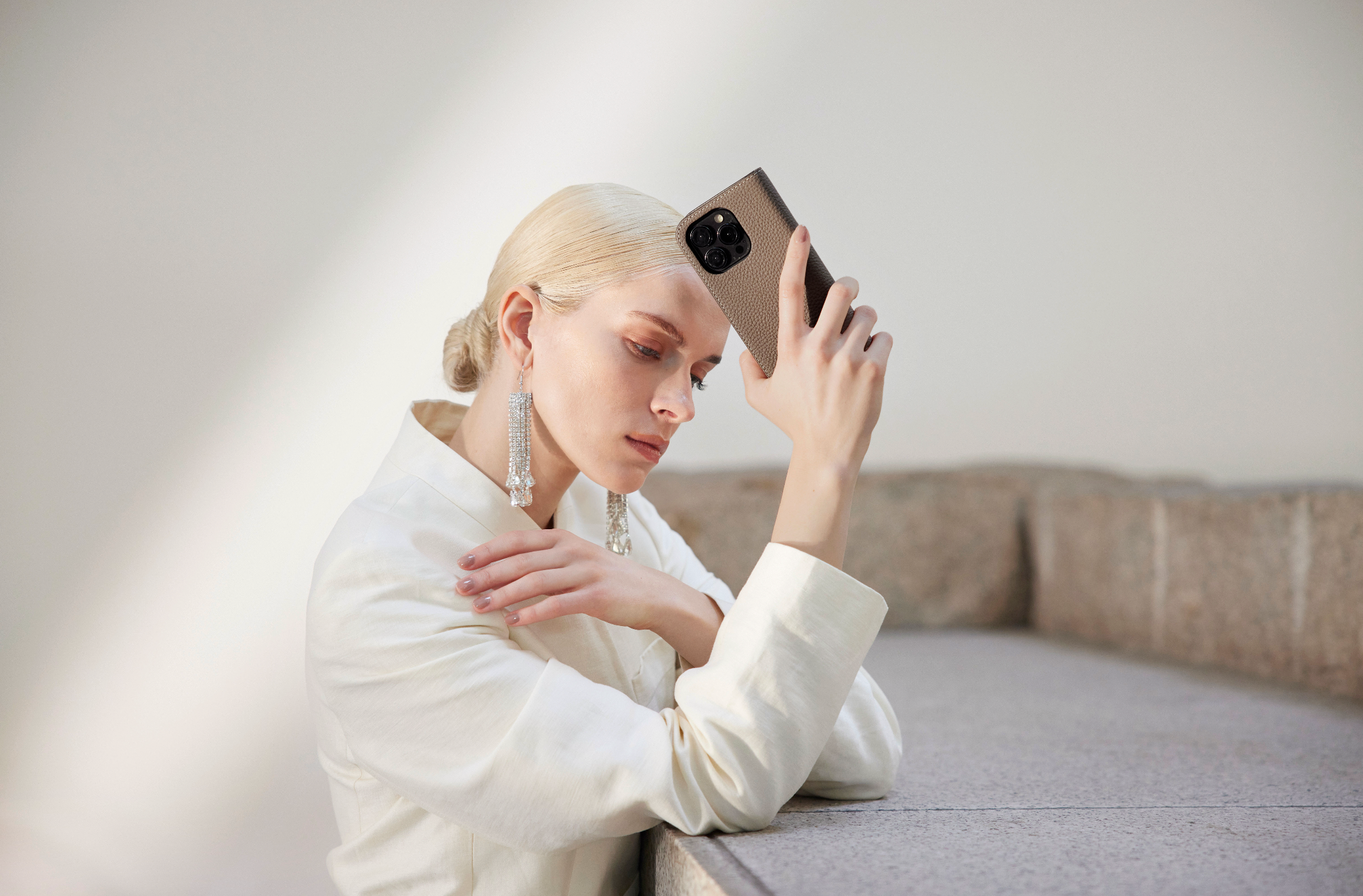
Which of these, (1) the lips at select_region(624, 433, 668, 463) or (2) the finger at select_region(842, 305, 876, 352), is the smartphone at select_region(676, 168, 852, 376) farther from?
(1) the lips at select_region(624, 433, 668, 463)

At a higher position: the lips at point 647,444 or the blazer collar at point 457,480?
the lips at point 647,444

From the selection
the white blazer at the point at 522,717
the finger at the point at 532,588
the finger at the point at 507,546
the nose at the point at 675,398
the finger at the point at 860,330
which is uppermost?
the finger at the point at 860,330

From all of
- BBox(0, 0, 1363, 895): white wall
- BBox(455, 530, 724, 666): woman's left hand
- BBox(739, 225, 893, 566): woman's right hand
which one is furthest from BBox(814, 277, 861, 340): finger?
BBox(0, 0, 1363, 895): white wall

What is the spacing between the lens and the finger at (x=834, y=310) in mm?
841

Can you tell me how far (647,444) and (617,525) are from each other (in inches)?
7.1

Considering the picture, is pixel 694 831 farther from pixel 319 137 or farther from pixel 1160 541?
pixel 319 137

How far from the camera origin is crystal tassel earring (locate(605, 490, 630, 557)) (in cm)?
109

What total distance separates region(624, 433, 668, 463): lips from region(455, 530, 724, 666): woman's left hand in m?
0.10

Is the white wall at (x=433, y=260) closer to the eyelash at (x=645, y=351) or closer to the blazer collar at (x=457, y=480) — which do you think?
the blazer collar at (x=457, y=480)

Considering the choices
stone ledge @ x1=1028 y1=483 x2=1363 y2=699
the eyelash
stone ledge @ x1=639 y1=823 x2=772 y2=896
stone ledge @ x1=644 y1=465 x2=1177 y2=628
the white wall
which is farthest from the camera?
stone ledge @ x1=644 y1=465 x2=1177 y2=628

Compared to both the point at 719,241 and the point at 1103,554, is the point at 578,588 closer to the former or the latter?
the point at 719,241

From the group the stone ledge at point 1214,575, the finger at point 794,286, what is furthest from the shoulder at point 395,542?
the stone ledge at point 1214,575

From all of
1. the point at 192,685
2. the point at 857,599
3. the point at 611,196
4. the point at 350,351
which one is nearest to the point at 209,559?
the point at 192,685

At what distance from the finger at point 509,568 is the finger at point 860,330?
12.4 inches
